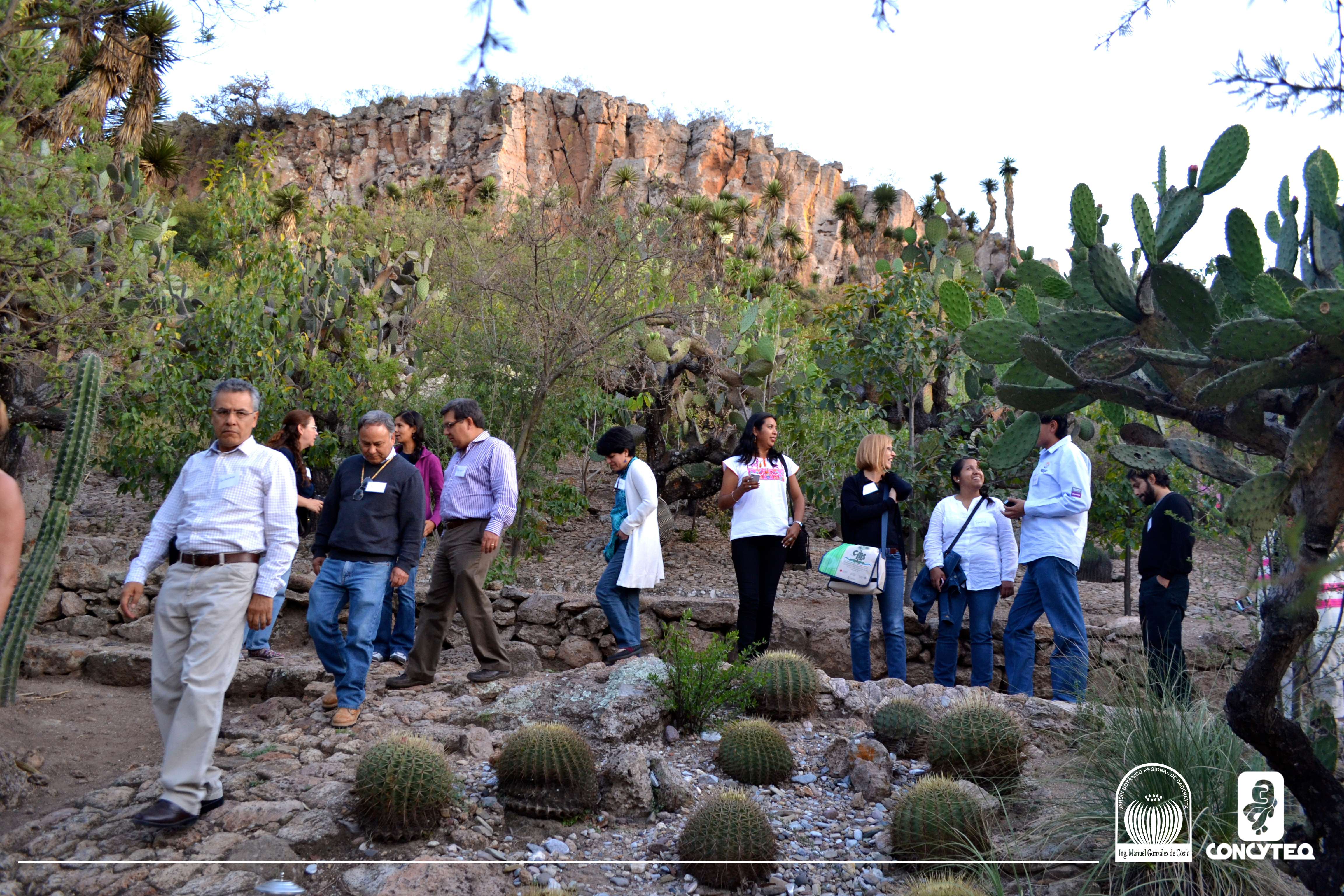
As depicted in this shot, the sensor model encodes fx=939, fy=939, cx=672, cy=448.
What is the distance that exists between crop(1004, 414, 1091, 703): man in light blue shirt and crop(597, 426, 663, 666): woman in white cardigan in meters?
2.30

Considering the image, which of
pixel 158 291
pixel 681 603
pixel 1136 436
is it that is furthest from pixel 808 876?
pixel 158 291

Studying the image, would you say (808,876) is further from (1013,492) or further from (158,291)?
(158,291)

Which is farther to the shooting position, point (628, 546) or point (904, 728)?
point (628, 546)

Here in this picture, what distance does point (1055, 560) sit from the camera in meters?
5.61

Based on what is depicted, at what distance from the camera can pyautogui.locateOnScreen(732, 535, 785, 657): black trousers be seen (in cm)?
607

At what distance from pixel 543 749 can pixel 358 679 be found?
5.14 ft

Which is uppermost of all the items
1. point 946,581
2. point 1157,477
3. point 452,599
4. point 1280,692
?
point 1157,477

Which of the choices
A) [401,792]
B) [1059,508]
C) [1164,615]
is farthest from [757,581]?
[401,792]

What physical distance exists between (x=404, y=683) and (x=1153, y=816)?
4.11 metres

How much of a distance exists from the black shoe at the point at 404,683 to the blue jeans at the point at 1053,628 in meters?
3.59

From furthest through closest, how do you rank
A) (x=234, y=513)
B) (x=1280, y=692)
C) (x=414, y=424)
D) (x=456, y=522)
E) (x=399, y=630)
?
(x=399, y=630)
(x=414, y=424)
(x=456, y=522)
(x=234, y=513)
(x=1280, y=692)

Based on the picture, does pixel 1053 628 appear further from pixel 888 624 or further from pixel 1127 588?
pixel 1127 588

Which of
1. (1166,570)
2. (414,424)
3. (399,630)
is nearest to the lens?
(1166,570)

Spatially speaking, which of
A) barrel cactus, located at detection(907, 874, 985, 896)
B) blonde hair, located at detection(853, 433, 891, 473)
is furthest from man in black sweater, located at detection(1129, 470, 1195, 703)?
barrel cactus, located at detection(907, 874, 985, 896)
